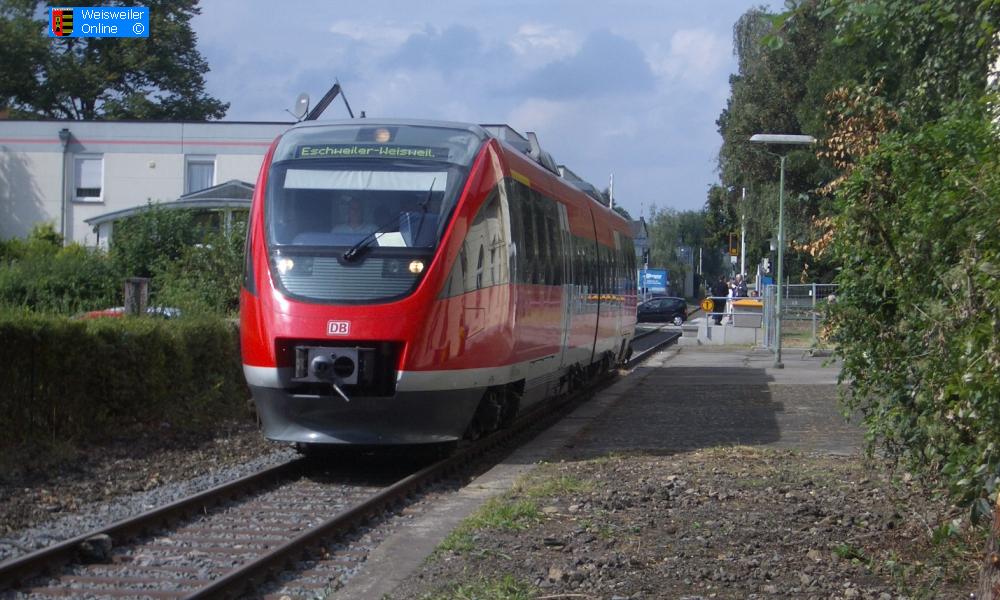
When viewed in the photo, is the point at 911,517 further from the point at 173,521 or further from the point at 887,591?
the point at 173,521

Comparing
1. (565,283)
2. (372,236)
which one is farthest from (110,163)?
(372,236)

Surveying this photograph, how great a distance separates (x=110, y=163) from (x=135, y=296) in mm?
35466

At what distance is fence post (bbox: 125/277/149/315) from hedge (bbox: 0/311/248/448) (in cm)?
125

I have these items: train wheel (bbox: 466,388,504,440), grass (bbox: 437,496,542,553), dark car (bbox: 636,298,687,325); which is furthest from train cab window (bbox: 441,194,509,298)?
dark car (bbox: 636,298,687,325)

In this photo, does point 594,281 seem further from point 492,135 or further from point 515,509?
point 515,509

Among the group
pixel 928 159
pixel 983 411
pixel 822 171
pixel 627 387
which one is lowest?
pixel 627 387

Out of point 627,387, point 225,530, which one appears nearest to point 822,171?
point 627,387

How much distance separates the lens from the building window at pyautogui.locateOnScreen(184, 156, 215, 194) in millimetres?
48875

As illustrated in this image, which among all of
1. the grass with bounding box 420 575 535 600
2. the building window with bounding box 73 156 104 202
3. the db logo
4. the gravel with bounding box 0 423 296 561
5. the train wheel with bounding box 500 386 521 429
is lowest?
the gravel with bounding box 0 423 296 561

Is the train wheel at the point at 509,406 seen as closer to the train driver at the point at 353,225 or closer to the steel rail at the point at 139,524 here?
the steel rail at the point at 139,524

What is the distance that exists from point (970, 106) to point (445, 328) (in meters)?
4.83

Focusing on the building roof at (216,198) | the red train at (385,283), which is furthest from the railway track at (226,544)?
the building roof at (216,198)

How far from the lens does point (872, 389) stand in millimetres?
8477

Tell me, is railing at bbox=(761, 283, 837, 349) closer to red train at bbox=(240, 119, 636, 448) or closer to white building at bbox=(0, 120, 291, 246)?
white building at bbox=(0, 120, 291, 246)
